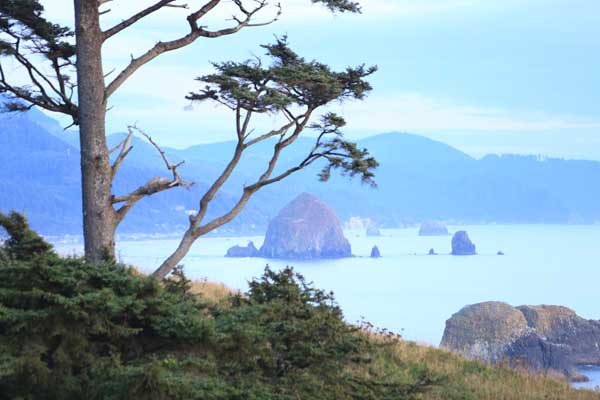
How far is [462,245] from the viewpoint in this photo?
13912cm

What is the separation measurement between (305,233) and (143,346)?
134979 millimetres

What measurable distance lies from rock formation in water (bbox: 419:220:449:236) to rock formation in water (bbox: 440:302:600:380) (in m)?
156

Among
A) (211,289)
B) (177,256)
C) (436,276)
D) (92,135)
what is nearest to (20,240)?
(92,135)

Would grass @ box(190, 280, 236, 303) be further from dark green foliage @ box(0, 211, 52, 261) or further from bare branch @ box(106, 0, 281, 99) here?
dark green foliage @ box(0, 211, 52, 261)

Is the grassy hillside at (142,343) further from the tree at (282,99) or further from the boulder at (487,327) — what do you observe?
the boulder at (487,327)

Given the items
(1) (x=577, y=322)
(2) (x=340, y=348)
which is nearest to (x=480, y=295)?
(1) (x=577, y=322)

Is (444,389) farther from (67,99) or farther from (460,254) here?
(460,254)

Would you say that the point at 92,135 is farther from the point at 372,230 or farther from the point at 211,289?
the point at 372,230

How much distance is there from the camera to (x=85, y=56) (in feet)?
37.1

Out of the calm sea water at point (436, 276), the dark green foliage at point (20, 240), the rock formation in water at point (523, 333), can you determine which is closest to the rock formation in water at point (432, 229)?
the calm sea water at point (436, 276)

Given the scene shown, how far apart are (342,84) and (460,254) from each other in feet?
422

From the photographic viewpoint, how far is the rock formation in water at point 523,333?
23.0 m

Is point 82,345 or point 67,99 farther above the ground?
point 67,99

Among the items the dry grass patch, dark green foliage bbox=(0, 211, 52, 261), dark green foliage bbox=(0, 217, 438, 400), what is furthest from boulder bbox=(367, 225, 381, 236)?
dark green foliage bbox=(0, 211, 52, 261)
